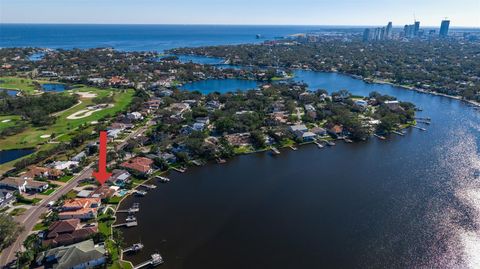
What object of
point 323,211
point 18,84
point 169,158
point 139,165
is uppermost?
point 18,84

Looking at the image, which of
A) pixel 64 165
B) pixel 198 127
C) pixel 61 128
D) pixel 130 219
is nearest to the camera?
pixel 130 219

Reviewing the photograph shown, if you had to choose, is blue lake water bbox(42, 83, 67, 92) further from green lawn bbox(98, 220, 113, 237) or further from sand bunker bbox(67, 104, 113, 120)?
green lawn bbox(98, 220, 113, 237)

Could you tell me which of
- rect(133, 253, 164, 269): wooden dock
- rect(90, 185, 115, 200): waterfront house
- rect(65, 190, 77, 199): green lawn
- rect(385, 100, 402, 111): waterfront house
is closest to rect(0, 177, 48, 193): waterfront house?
rect(65, 190, 77, 199): green lawn

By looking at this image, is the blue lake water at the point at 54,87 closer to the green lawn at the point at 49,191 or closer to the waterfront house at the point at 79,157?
the waterfront house at the point at 79,157

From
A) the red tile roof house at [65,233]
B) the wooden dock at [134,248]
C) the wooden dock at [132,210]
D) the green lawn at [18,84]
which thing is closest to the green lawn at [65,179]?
the wooden dock at [132,210]

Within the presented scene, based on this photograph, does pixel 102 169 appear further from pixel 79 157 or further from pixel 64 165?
pixel 79 157

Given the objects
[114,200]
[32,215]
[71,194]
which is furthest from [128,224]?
[32,215]
